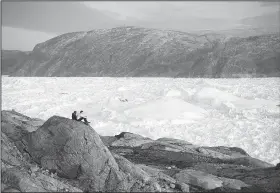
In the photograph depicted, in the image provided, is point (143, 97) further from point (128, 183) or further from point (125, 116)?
point (128, 183)

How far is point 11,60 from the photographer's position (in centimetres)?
13688

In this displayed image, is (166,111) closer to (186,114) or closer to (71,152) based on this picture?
(186,114)

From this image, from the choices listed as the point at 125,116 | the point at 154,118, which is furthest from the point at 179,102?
the point at 125,116

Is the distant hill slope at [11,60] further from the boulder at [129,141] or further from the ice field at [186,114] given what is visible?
the boulder at [129,141]

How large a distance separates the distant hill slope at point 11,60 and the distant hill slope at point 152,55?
494 centimetres

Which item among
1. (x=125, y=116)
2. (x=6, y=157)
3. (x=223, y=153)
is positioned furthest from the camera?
(x=125, y=116)

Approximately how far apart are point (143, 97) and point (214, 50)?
66.5m

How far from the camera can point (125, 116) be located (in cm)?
2262

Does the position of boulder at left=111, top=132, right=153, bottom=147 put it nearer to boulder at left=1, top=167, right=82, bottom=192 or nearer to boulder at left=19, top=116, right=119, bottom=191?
boulder at left=19, top=116, right=119, bottom=191

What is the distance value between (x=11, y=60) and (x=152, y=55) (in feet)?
253

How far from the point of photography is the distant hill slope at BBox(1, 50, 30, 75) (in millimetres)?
128113

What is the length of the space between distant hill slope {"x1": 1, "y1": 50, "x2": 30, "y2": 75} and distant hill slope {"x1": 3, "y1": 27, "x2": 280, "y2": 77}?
4.94m

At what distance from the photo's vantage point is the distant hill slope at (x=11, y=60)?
128113mm

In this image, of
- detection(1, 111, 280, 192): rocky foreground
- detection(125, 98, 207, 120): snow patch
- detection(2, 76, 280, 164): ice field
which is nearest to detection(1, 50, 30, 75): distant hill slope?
detection(2, 76, 280, 164): ice field
